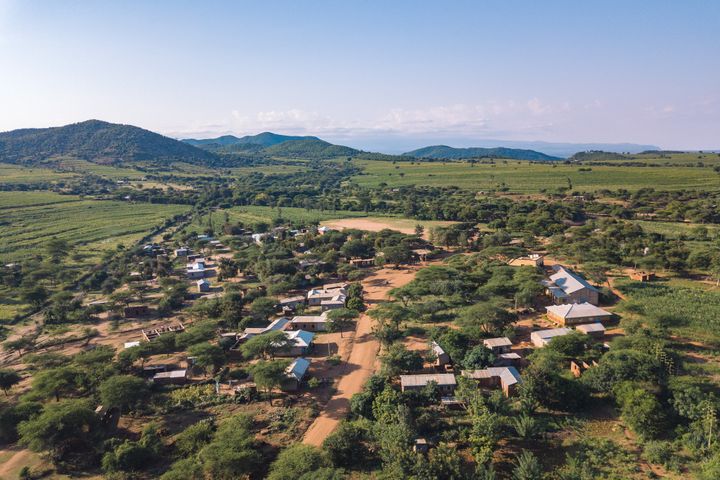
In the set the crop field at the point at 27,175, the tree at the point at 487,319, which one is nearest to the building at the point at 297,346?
the tree at the point at 487,319

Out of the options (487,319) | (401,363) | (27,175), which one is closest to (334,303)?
(401,363)

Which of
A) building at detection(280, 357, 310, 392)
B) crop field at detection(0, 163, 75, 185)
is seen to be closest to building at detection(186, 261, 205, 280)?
building at detection(280, 357, 310, 392)

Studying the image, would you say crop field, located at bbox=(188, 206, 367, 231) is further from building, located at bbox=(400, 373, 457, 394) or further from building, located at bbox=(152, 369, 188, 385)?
building, located at bbox=(400, 373, 457, 394)

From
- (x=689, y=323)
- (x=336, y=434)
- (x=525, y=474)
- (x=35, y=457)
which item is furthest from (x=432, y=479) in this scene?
(x=689, y=323)

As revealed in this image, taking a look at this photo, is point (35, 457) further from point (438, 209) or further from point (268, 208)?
point (268, 208)

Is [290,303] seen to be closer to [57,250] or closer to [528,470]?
[528,470]

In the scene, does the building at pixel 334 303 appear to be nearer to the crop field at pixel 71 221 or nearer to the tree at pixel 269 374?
the tree at pixel 269 374
